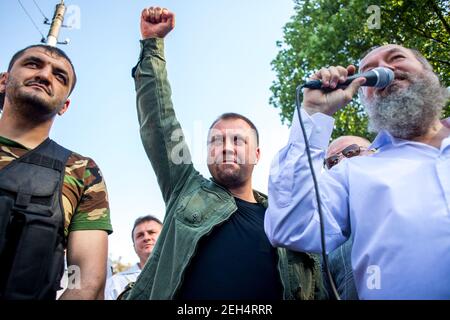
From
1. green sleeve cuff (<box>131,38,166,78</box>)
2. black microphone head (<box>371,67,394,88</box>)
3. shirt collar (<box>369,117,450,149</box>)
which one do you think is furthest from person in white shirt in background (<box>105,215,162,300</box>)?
black microphone head (<box>371,67,394,88</box>)

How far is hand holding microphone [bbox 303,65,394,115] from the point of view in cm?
188

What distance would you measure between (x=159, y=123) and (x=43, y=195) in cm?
87

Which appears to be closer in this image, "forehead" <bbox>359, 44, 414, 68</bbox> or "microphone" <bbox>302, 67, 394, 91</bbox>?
"microphone" <bbox>302, 67, 394, 91</bbox>

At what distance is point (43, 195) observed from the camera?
1824 mm

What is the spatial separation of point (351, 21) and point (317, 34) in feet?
2.83

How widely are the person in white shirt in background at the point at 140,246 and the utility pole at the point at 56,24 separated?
18.0ft

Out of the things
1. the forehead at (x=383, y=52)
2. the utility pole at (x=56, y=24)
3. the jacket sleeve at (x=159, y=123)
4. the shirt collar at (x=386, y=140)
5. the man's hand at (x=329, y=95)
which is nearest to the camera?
the man's hand at (x=329, y=95)

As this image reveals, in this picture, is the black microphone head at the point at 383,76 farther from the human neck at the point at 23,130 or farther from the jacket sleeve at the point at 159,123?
the human neck at the point at 23,130

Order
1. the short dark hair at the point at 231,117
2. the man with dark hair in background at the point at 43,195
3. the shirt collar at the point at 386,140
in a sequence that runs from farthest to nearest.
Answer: the short dark hair at the point at 231,117 → the shirt collar at the point at 386,140 → the man with dark hair in background at the point at 43,195

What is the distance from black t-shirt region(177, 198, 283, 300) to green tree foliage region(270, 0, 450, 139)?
19.4ft

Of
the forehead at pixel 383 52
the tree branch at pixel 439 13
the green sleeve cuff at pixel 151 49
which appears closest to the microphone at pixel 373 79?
the forehead at pixel 383 52

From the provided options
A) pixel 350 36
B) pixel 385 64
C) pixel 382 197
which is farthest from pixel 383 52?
pixel 350 36

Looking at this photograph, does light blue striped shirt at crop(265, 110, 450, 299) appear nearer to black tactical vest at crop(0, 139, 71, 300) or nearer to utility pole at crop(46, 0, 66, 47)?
black tactical vest at crop(0, 139, 71, 300)

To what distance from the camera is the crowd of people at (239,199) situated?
1647 mm
